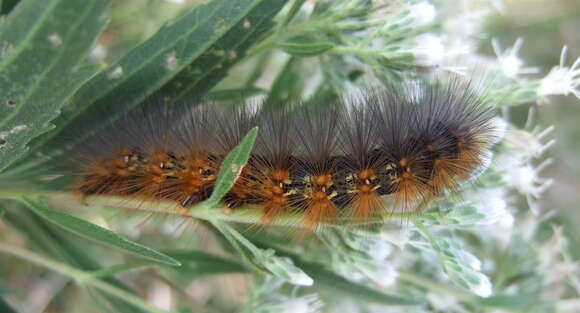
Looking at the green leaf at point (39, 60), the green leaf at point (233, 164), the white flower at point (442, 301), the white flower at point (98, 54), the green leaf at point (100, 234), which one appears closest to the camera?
the green leaf at point (39, 60)

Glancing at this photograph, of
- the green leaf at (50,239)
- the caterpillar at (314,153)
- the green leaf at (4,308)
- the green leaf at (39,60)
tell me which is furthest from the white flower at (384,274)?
the green leaf at (4,308)

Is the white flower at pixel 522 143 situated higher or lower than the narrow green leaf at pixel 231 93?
lower

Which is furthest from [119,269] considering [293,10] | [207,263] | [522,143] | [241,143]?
[522,143]

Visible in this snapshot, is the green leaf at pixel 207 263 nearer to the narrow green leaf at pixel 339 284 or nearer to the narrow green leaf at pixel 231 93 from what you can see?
the narrow green leaf at pixel 339 284

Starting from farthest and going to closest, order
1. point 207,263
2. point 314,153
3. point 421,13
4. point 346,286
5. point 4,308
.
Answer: point 207,263, point 346,286, point 421,13, point 4,308, point 314,153

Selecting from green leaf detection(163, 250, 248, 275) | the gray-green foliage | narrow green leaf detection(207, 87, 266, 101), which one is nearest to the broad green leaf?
the gray-green foliage

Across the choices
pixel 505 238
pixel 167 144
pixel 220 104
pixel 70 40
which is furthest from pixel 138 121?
pixel 505 238

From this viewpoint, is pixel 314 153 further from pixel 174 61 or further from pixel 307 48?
pixel 174 61

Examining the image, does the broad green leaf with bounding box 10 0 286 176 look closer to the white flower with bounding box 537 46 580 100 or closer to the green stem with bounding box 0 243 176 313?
the green stem with bounding box 0 243 176 313
